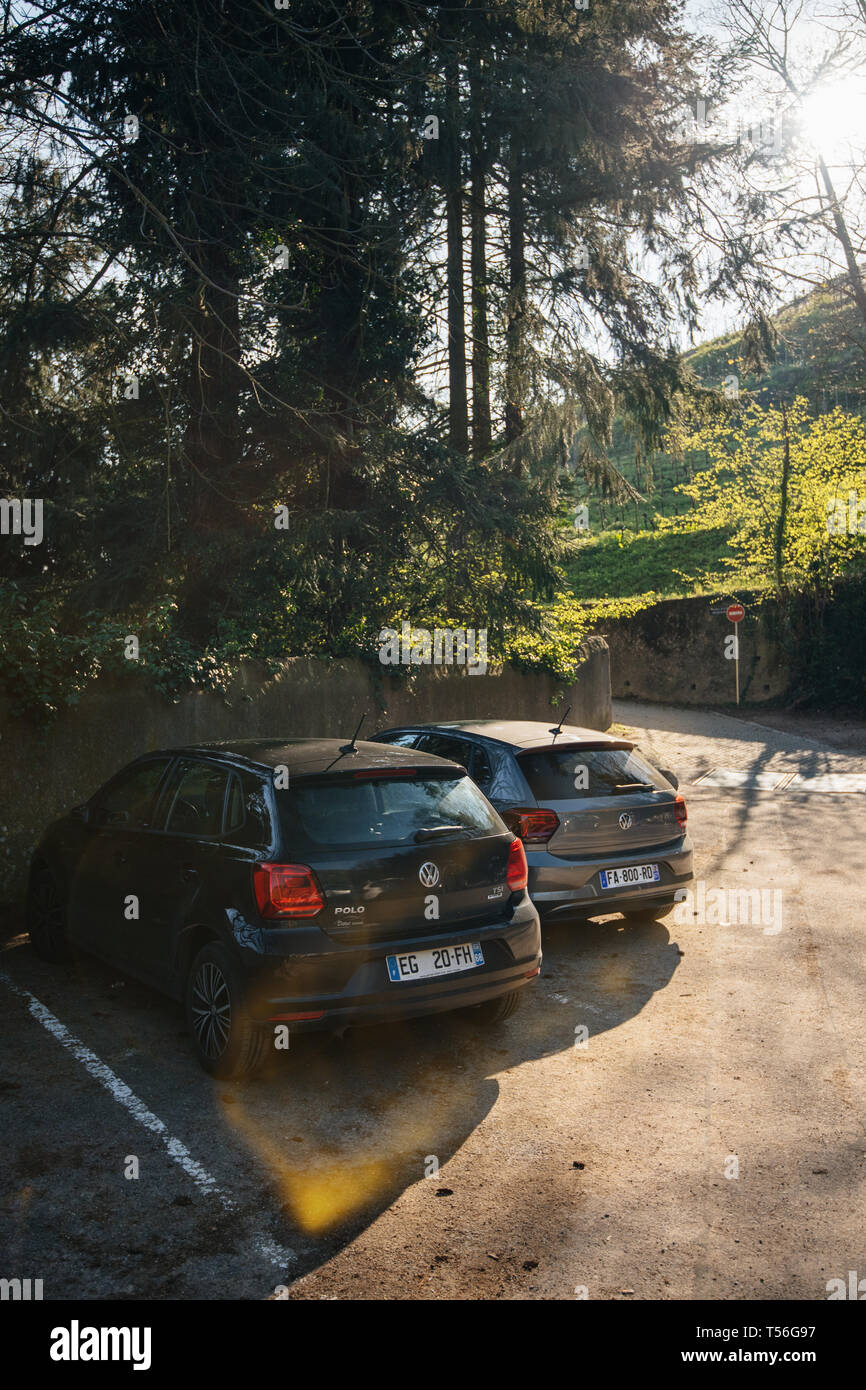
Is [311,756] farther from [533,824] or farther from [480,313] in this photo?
[480,313]

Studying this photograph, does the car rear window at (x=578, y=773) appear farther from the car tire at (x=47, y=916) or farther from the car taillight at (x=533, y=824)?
the car tire at (x=47, y=916)

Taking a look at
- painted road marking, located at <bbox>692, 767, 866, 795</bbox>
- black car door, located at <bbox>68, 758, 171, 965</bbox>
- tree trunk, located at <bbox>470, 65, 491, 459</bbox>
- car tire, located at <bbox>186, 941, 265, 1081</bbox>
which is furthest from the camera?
painted road marking, located at <bbox>692, 767, 866, 795</bbox>

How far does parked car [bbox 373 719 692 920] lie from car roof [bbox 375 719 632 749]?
0.01 metres

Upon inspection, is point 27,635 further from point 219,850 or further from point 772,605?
point 772,605

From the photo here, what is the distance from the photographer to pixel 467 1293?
11.3 ft

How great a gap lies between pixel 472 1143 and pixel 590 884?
10.2 feet

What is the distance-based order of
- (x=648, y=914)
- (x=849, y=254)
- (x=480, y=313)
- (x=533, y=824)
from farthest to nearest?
(x=849, y=254) < (x=480, y=313) < (x=648, y=914) < (x=533, y=824)

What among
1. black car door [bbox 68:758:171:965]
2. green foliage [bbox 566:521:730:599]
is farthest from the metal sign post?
black car door [bbox 68:758:171:965]

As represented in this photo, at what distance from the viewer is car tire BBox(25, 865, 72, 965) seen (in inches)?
292

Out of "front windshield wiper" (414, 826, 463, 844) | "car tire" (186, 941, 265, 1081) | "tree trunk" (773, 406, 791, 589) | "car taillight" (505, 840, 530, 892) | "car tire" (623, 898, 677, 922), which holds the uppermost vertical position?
"tree trunk" (773, 406, 791, 589)

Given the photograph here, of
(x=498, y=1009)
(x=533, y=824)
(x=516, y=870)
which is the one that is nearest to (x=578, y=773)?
(x=533, y=824)

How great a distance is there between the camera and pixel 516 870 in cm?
593

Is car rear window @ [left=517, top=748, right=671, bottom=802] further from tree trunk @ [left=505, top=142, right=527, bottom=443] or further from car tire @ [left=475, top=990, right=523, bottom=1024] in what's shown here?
tree trunk @ [left=505, top=142, right=527, bottom=443]

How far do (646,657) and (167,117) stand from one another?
25.5 m
